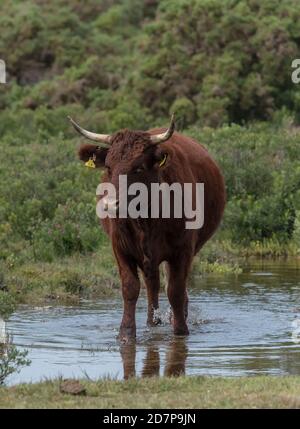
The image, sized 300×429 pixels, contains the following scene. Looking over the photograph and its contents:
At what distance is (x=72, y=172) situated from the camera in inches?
800

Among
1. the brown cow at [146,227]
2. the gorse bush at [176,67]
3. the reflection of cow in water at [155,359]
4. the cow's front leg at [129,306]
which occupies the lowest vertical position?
the reflection of cow in water at [155,359]

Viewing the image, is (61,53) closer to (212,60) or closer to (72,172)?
(212,60)

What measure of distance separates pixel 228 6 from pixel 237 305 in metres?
17.5

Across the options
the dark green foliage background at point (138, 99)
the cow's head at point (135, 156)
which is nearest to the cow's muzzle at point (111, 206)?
the cow's head at point (135, 156)

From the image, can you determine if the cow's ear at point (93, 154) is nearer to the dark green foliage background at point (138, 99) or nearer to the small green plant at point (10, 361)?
the small green plant at point (10, 361)

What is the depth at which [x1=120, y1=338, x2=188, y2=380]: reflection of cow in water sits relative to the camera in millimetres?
10109

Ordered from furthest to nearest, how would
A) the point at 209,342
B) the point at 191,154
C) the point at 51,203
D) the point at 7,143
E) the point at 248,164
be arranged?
1. the point at 7,143
2. the point at 248,164
3. the point at 51,203
4. the point at 191,154
5. the point at 209,342

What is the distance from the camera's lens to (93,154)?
1189cm

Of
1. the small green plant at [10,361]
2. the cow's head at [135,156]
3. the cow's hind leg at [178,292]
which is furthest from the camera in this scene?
the cow's hind leg at [178,292]

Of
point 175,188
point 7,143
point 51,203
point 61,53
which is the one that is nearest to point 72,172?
point 51,203

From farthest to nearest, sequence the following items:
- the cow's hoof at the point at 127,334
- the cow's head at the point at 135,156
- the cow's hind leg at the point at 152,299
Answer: the cow's hind leg at the point at 152,299, the cow's hoof at the point at 127,334, the cow's head at the point at 135,156

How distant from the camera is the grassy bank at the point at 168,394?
8188mm

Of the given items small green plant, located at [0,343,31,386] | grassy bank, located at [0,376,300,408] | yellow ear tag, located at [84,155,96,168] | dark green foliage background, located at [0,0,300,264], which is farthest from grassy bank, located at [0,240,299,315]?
grassy bank, located at [0,376,300,408]

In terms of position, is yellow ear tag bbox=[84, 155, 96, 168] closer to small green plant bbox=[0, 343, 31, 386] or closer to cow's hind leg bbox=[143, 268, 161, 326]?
cow's hind leg bbox=[143, 268, 161, 326]
